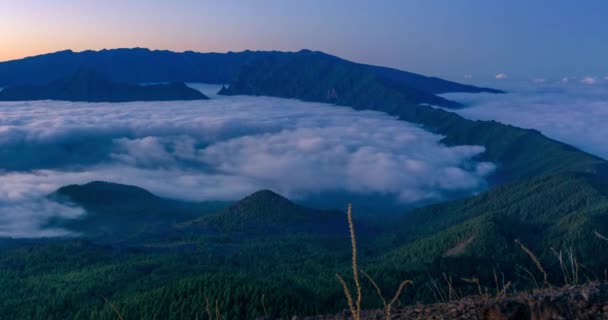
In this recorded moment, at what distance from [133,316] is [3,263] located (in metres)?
82.0

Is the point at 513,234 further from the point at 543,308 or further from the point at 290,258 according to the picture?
the point at 543,308

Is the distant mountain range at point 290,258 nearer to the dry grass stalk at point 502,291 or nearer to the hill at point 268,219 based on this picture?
the hill at point 268,219

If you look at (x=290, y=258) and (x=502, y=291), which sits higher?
(x=502, y=291)

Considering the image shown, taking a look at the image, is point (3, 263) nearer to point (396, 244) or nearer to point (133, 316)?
point (133, 316)

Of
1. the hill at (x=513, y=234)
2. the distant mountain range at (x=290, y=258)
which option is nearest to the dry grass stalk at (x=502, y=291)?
the distant mountain range at (x=290, y=258)

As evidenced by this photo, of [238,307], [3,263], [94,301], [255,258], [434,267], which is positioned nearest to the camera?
[238,307]

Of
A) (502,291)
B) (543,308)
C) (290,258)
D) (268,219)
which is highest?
(543,308)

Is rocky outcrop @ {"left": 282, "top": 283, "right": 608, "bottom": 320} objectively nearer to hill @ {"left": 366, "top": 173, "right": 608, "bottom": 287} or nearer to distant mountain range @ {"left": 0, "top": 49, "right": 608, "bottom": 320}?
distant mountain range @ {"left": 0, "top": 49, "right": 608, "bottom": 320}

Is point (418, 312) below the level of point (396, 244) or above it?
above

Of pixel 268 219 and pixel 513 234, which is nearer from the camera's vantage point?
pixel 513 234

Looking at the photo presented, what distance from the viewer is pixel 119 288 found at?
83.4m

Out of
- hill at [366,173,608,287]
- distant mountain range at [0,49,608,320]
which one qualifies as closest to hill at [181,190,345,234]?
distant mountain range at [0,49,608,320]

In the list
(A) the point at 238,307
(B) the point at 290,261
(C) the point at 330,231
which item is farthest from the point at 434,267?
(C) the point at 330,231

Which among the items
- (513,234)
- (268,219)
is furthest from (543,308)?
(268,219)
